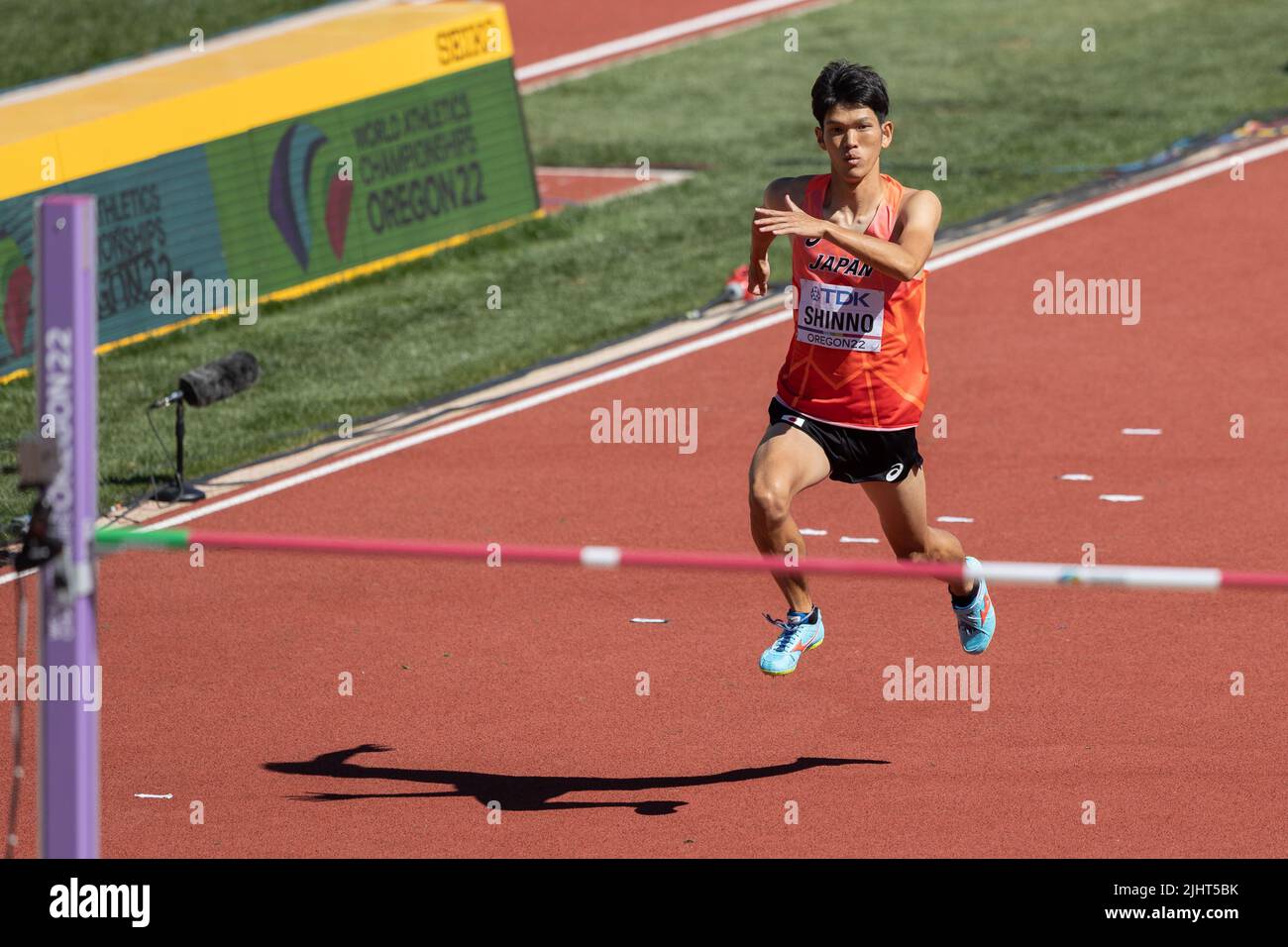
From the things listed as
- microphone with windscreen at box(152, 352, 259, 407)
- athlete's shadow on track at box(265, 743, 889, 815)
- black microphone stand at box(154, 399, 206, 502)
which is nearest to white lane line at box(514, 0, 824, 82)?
microphone with windscreen at box(152, 352, 259, 407)

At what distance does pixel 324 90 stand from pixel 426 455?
495cm

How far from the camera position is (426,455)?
1298cm

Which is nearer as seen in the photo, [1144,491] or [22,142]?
[1144,491]

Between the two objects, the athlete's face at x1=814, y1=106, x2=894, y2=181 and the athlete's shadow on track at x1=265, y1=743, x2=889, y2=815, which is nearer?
the athlete's face at x1=814, y1=106, x2=894, y2=181

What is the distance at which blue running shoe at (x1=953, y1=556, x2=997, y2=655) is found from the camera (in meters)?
8.86

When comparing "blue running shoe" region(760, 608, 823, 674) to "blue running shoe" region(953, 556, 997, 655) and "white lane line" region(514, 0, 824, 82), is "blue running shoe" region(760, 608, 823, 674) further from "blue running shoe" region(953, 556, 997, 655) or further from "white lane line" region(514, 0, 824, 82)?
"white lane line" region(514, 0, 824, 82)

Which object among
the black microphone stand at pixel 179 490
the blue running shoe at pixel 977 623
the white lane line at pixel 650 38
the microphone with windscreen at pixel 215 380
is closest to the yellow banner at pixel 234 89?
the microphone with windscreen at pixel 215 380

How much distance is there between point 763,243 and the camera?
8.25 metres

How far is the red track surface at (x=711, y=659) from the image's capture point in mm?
8062

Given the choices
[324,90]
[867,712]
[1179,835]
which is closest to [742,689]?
[867,712]

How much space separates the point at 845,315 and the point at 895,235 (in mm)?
367

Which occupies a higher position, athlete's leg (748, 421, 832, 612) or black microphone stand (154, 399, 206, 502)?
black microphone stand (154, 399, 206, 502)

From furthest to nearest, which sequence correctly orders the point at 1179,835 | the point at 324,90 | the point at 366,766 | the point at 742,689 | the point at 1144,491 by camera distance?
1. the point at 324,90
2. the point at 1144,491
3. the point at 742,689
4. the point at 366,766
5. the point at 1179,835
